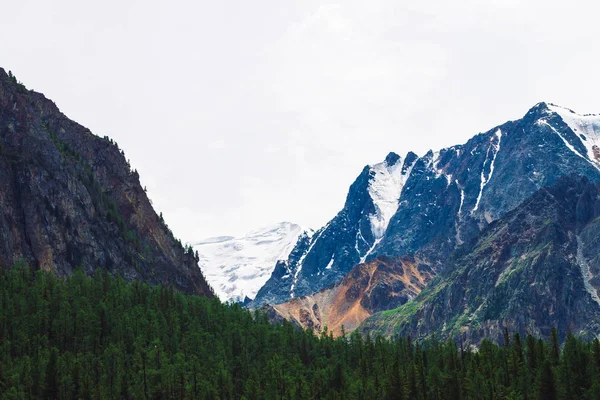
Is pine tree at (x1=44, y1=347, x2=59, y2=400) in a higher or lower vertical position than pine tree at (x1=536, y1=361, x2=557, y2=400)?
higher

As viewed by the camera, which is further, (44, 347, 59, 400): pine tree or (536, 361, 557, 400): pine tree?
(44, 347, 59, 400): pine tree

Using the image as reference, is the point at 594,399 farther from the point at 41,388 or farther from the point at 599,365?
the point at 41,388

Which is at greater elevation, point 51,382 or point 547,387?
point 51,382

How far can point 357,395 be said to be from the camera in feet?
655

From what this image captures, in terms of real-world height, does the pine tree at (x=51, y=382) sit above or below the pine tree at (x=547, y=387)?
above

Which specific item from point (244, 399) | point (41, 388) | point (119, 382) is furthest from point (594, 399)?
point (41, 388)

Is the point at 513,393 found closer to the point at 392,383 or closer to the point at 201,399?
the point at 392,383

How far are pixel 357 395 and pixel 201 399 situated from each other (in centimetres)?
3783

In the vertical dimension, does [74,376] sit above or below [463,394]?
above

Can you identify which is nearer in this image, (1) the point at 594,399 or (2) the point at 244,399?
(1) the point at 594,399

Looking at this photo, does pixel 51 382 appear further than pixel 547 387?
Yes

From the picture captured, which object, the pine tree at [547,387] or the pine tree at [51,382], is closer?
the pine tree at [547,387]

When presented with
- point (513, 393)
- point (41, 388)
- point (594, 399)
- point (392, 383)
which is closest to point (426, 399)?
point (392, 383)

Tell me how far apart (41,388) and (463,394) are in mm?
100159
